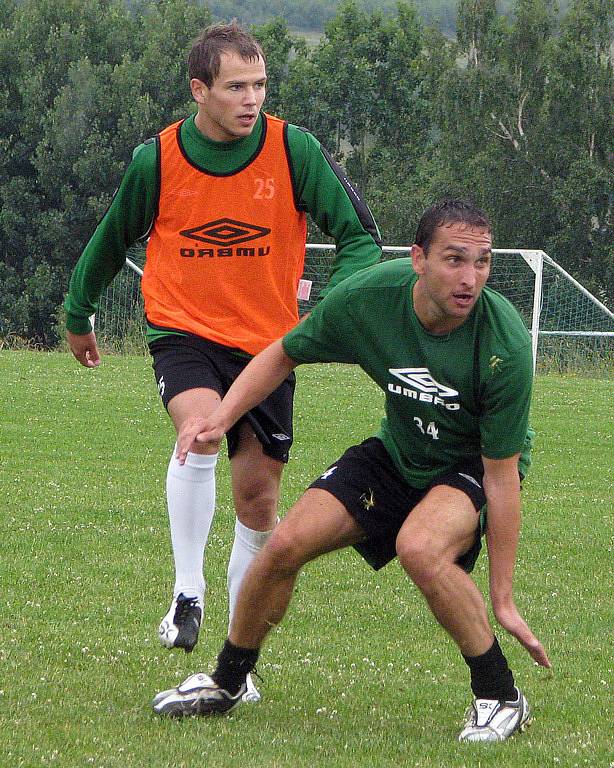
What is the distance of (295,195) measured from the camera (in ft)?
17.5

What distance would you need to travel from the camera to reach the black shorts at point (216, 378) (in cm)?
516

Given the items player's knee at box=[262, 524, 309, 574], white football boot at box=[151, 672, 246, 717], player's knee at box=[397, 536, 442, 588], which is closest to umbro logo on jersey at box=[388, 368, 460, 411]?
player's knee at box=[397, 536, 442, 588]

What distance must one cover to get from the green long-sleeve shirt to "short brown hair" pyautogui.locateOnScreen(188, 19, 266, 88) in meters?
0.23

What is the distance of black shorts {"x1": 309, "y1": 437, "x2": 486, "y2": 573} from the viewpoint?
15.5ft

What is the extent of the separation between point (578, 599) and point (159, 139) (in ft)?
12.3

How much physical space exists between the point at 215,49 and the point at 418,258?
4.38ft

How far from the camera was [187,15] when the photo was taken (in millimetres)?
52469

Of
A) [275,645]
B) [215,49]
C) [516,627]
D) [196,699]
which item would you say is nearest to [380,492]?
[516,627]

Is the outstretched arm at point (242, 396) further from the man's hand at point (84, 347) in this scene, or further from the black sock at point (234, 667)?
the man's hand at point (84, 347)

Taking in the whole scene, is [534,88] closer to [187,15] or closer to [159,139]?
[187,15]

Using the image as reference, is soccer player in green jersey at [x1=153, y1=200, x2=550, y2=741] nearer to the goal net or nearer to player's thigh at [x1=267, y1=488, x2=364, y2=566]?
player's thigh at [x1=267, y1=488, x2=364, y2=566]

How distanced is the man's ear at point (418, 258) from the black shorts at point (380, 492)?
77 cm

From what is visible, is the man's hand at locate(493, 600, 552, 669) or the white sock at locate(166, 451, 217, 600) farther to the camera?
the white sock at locate(166, 451, 217, 600)

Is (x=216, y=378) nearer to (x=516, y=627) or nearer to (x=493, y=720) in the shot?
(x=516, y=627)
